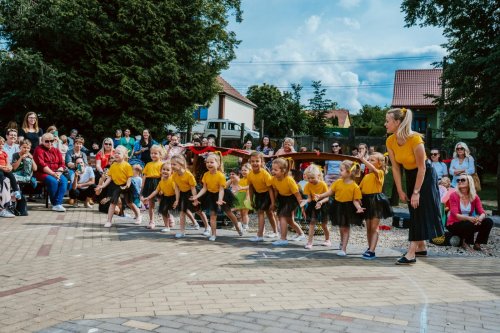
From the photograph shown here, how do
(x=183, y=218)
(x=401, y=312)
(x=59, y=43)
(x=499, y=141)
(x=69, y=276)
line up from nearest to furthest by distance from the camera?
(x=401, y=312), (x=69, y=276), (x=183, y=218), (x=499, y=141), (x=59, y=43)

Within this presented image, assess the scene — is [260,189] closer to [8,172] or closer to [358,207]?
[358,207]

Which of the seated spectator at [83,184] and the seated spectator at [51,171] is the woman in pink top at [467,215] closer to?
the seated spectator at [51,171]

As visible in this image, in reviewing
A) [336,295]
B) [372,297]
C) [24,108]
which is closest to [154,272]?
[336,295]

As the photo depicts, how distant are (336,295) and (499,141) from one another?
14.0 m

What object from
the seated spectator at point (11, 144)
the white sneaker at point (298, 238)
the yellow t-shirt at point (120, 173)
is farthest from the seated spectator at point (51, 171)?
the white sneaker at point (298, 238)

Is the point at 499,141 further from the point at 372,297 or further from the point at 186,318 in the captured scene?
the point at 186,318

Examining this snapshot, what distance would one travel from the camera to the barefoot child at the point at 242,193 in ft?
32.3

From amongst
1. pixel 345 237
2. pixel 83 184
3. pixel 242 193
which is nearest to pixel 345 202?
pixel 345 237

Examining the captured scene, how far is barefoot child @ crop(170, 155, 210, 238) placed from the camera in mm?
8891

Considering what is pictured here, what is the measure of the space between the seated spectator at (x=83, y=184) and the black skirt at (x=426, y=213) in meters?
8.53

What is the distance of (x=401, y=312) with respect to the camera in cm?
465

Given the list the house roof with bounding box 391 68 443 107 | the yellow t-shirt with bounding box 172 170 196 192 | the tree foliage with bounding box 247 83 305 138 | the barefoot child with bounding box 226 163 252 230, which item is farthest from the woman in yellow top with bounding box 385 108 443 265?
the house roof with bounding box 391 68 443 107

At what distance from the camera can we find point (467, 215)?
337 inches

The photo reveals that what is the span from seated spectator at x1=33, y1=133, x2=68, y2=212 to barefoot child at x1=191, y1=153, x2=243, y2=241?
14.4ft
